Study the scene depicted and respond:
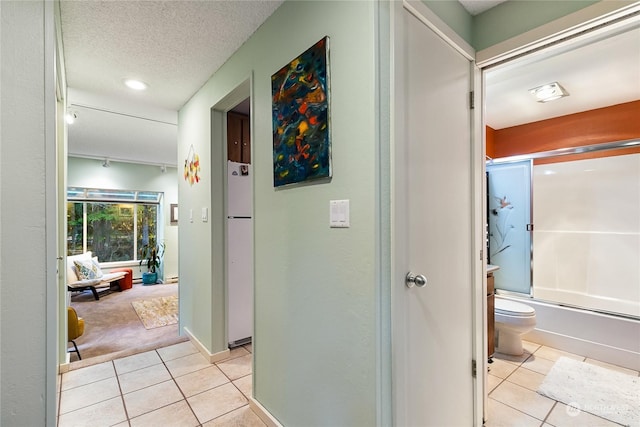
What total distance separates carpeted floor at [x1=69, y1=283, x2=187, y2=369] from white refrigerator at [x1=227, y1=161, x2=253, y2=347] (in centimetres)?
68

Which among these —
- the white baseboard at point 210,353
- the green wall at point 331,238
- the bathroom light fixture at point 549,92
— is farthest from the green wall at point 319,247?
the bathroom light fixture at point 549,92

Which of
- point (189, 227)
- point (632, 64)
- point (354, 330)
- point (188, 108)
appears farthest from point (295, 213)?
point (632, 64)

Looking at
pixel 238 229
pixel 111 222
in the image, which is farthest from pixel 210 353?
pixel 111 222

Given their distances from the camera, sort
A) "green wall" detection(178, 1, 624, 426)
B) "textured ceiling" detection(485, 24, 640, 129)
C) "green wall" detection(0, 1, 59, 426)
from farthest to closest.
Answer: "textured ceiling" detection(485, 24, 640, 129)
"green wall" detection(178, 1, 624, 426)
"green wall" detection(0, 1, 59, 426)

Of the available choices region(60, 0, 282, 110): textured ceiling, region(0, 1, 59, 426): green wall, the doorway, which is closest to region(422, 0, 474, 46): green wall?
region(60, 0, 282, 110): textured ceiling

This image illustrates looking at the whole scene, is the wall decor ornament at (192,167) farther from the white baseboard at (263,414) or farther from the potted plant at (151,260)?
the potted plant at (151,260)

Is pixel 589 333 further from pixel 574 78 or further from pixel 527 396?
pixel 574 78

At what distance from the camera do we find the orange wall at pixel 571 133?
110 inches

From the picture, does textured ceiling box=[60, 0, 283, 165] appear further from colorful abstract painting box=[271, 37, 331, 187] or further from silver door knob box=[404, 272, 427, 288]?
silver door knob box=[404, 272, 427, 288]

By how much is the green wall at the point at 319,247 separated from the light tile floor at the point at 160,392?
294mm

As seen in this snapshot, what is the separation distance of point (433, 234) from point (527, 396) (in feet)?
5.22

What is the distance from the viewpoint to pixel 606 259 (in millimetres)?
3188

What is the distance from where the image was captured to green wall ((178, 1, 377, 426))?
46.6 inches

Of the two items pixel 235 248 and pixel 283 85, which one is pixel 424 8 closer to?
pixel 283 85
